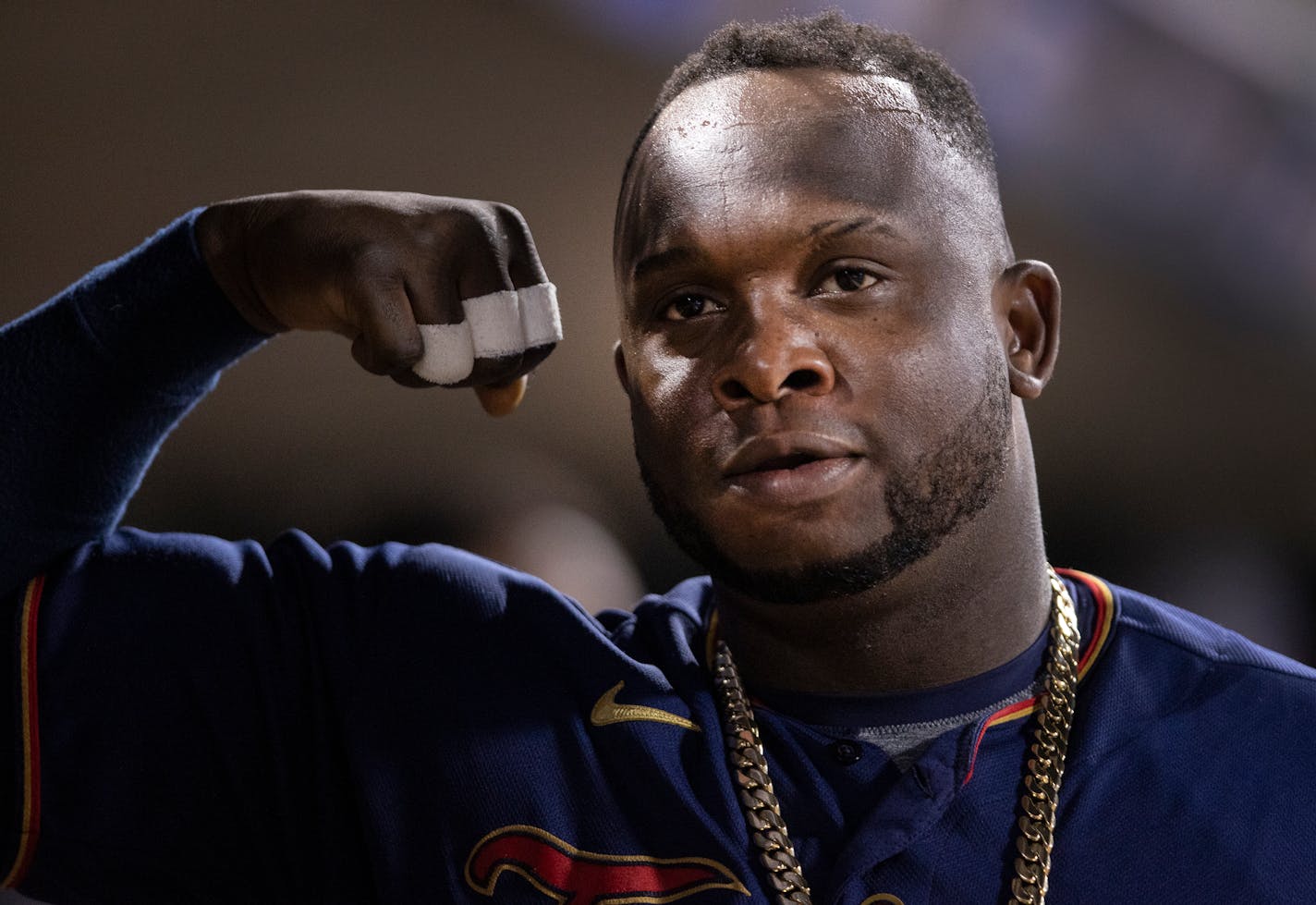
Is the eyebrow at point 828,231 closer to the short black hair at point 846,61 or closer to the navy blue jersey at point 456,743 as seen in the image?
the short black hair at point 846,61

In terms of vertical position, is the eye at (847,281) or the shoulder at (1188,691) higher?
the eye at (847,281)

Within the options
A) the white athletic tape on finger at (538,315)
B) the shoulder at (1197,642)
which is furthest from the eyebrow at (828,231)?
the shoulder at (1197,642)

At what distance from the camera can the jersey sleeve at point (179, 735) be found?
132cm

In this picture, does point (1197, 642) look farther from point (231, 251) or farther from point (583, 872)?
point (231, 251)

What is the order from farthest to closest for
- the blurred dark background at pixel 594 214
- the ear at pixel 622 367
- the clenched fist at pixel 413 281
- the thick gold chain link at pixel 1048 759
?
the blurred dark background at pixel 594 214 → the ear at pixel 622 367 → the clenched fist at pixel 413 281 → the thick gold chain link at pixel 1048 759

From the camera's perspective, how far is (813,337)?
130 cm

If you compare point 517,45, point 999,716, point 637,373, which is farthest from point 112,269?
point 517,45

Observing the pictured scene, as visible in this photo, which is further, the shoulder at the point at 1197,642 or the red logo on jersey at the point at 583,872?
the shoulder at the point at 1197,642

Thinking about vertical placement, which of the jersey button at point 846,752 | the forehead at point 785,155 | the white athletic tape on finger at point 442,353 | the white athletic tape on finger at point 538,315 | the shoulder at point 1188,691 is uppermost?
the forehead at point 785,155

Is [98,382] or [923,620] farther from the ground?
[98,382]

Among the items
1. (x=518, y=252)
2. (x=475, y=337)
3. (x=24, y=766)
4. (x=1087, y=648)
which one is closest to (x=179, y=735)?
(x=24, y=766)

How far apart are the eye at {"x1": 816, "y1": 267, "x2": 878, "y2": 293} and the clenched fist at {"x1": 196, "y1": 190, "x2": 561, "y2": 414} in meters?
0.30

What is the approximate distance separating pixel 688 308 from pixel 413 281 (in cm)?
30

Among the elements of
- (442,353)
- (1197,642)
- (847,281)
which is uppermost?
(847,281)
